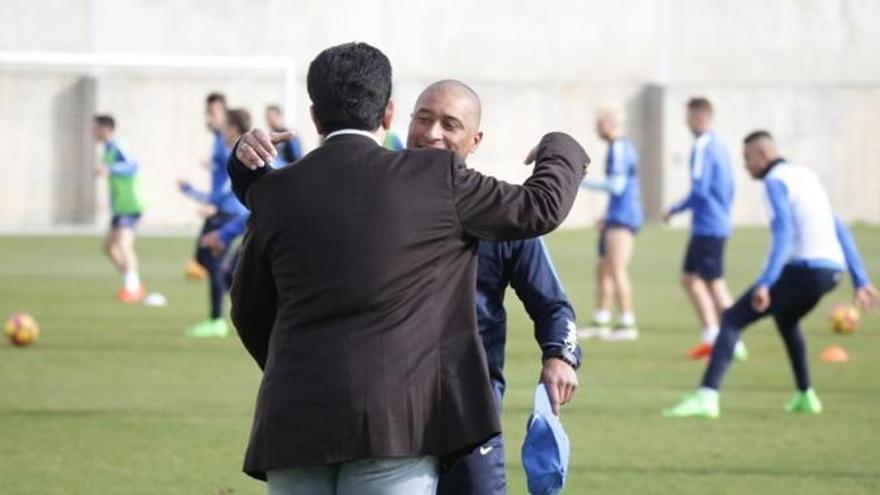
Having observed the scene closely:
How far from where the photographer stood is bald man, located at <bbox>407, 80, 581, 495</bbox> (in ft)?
20.1

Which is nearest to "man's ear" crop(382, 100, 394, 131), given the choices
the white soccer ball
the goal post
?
the white soccer ball

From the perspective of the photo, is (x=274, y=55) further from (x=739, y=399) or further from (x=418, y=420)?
(x=418, y=420)

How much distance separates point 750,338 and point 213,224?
525 cm

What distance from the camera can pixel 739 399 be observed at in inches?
553

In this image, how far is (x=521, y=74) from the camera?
128 ft

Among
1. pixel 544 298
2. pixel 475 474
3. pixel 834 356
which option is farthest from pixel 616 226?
pixel 475 474

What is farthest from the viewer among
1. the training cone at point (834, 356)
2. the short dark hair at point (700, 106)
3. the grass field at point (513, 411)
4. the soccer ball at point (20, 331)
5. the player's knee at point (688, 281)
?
the short dark hair at point (700, 106)

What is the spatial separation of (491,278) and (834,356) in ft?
35.7

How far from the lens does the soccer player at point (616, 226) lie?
60.3ft

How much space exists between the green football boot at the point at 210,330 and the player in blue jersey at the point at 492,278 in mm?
11965

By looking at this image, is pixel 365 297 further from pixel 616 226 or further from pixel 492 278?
pixel 616 226

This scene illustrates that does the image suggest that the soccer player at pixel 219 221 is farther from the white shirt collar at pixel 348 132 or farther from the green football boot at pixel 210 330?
the white shirt collar at pixel 348 132

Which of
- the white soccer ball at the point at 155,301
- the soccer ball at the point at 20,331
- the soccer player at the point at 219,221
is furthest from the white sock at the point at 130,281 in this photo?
the soccer ball at the point at 20,331

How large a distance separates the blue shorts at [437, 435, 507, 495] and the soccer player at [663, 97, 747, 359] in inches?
428
